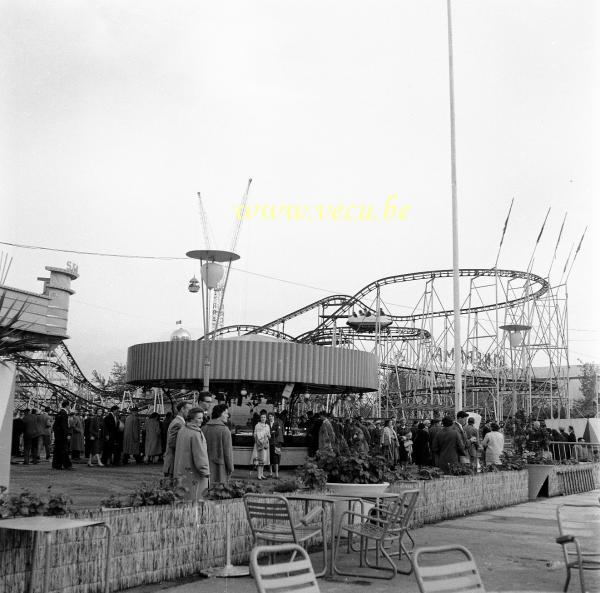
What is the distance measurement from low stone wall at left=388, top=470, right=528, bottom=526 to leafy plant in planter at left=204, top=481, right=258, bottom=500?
2653 mm

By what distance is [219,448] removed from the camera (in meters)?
9.42

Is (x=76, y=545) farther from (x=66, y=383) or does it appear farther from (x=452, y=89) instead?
(x=66, y=383)

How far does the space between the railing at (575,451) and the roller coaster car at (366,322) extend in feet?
60.9

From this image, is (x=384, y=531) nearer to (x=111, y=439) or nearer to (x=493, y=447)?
(x=493, y=447)

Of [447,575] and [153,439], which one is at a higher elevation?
[153,439]

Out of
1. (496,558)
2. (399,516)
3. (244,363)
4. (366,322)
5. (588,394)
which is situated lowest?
(496,558)

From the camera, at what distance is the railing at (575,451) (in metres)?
22.1

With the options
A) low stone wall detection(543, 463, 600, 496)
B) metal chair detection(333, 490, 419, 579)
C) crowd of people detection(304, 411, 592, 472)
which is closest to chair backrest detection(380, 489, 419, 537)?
metal chair detection(333, 490, 419, 579)

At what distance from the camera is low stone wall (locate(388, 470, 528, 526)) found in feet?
36.1

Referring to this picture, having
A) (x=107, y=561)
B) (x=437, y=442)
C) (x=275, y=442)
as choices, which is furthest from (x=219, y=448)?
(x=275, y=442)

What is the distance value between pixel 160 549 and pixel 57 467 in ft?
41.7

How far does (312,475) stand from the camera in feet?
29.8

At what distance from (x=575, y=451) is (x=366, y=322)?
2039 cm

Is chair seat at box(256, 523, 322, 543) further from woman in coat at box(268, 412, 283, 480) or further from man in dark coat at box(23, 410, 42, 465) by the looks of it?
man in dark coat at box(23, 410, 42, 465)
